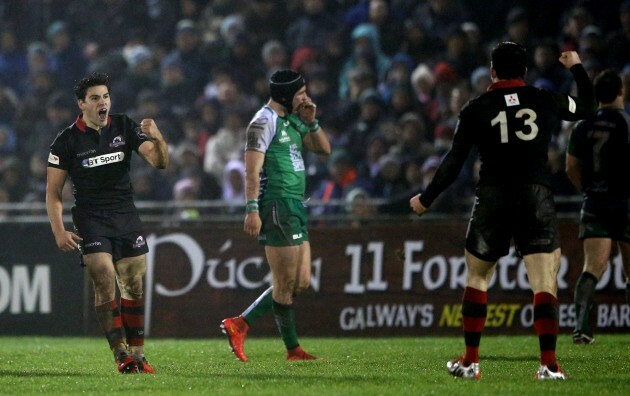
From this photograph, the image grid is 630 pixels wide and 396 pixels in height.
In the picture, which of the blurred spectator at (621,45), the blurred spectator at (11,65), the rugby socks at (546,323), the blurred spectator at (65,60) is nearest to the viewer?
the rugby socks at (546,323)

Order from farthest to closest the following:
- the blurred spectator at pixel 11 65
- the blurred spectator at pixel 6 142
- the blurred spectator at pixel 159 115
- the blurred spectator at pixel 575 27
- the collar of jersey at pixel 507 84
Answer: the blurred spectator at pixel 11 65 → the blurred spectator at pixel 6 142 → the blurred spectator at pixel 159 115 → the blurred spectator at pixel 575 27 → the collar of jersey at pixel 507 84

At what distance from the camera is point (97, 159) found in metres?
10.4

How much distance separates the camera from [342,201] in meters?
16.0

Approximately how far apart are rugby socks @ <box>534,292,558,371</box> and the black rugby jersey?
2.74ft

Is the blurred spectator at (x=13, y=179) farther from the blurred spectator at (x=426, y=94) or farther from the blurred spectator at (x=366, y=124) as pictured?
the blurred spectator at (x=426, y=94)

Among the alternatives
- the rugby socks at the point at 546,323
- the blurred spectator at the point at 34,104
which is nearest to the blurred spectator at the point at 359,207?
the rugby socks at the point at 546,323

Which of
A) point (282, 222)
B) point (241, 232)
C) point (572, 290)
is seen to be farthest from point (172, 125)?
point (282, 222)

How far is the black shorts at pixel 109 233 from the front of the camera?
10.3m

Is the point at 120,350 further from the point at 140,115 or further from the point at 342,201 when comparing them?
the point at 140,115

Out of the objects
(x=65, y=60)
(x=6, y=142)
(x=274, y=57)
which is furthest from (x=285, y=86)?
(x=65, y=60)

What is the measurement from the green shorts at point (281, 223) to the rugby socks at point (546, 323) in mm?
2864

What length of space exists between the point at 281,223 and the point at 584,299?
139 inches

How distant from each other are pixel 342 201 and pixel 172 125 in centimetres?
506

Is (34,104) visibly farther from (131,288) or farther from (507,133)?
(507,133)
